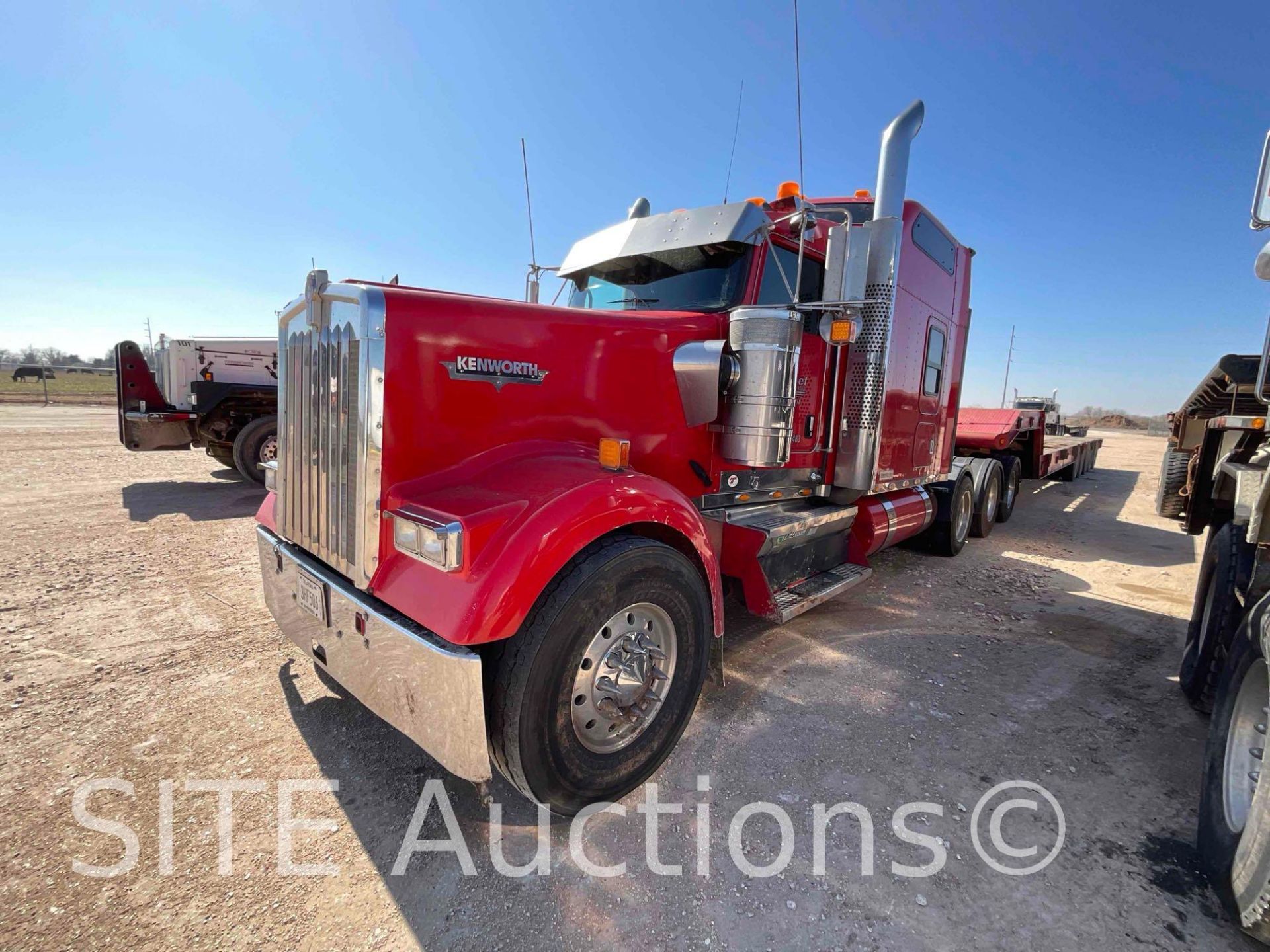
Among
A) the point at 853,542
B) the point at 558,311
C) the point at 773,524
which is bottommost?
the point at 853,542

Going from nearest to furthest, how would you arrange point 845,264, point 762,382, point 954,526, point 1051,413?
point 762,382, point 845,264, point 954,526, point 1051,413

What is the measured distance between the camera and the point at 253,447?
28.8 ft

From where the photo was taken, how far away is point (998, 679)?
11.8 feet

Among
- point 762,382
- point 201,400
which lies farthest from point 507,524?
point 201,400

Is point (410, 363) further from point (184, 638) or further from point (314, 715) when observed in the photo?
point (184, 638)

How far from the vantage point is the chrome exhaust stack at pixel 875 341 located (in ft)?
12.3

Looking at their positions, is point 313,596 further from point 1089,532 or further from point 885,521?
point 1089,532

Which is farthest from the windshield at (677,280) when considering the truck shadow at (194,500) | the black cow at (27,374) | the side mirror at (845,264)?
the black cow at (27,374)

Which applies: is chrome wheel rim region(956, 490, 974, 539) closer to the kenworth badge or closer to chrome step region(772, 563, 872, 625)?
chrome step region(772, 563, 872, 625)

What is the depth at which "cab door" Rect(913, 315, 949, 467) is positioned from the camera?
16.3ft

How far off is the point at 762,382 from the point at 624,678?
5.69ft

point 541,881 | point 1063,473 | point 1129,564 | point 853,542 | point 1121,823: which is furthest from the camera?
point 1063,473

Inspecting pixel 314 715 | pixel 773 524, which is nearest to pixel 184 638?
pixel 314 715

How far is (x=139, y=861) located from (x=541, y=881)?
55.3 inches
